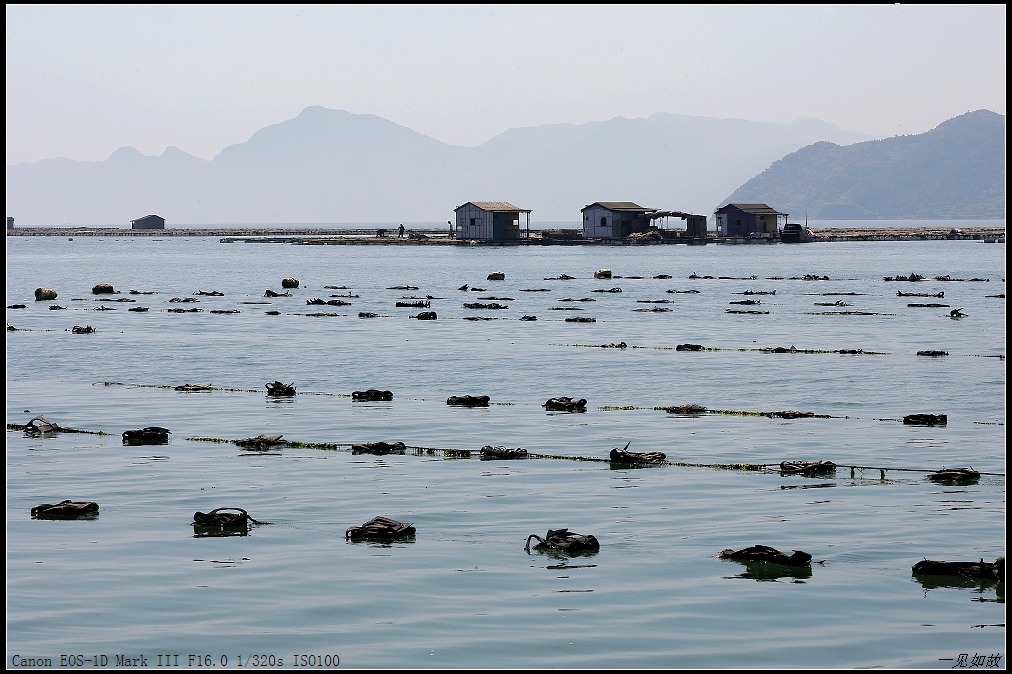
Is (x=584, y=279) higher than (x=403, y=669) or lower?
higher

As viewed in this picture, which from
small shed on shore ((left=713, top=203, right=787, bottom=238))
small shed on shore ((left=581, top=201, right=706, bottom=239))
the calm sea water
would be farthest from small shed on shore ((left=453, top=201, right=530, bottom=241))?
the calm sea water

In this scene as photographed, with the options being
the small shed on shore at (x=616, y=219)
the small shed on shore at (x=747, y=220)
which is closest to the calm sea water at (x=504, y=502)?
the small shed on shore at (x=616, y=219)

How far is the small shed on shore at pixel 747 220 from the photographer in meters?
182

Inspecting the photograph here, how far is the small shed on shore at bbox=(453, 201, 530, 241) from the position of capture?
175 metres

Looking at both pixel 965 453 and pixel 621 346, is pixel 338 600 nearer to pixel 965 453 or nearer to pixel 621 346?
pixel 965 453

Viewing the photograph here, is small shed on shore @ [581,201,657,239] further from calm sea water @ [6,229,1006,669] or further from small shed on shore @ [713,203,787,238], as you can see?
calm sea water @ [6,229,1006,669]

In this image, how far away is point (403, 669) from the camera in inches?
563

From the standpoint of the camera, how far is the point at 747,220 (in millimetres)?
183375

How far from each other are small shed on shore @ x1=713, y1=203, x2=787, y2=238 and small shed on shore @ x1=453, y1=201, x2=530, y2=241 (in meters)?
28.1

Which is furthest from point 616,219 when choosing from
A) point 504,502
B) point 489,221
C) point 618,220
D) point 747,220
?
point 504,502

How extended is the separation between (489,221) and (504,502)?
506 ft

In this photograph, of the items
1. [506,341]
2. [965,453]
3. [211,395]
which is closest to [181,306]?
[506,341]

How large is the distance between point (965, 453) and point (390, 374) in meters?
22.1

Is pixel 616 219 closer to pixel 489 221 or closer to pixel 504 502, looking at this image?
pixel 489 221
